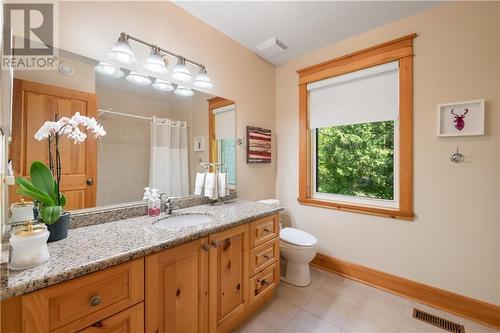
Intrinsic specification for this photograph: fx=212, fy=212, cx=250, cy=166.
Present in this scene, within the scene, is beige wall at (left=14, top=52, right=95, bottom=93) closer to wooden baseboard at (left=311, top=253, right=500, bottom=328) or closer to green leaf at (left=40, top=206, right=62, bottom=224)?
green leaf at (left=40, top=206, right=62, bottom=224)

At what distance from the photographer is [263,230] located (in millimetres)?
1630

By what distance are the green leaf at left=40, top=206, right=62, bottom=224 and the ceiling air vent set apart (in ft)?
7.15

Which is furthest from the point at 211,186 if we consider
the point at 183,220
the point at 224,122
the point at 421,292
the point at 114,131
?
the point at 421,292

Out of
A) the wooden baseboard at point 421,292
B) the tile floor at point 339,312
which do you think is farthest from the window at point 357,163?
the tile floor at point 339,312

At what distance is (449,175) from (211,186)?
192 centimetres

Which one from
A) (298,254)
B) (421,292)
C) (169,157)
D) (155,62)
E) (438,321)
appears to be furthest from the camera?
(298,254)

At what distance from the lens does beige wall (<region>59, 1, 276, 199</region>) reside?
4.21 ft

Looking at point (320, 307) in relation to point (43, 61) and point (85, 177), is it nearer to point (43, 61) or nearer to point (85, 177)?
point (85, 177)

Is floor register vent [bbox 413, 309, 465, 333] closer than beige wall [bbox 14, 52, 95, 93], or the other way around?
beige wall [bbox 14, 52, 95, 93]

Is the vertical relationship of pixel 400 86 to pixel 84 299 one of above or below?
above

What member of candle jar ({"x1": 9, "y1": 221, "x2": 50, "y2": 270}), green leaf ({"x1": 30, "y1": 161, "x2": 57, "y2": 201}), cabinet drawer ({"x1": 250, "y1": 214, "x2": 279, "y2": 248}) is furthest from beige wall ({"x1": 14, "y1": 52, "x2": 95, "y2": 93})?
cabinet drawer ({"x1": 250, "y1": 214, "x2": 279, "y2": 248})

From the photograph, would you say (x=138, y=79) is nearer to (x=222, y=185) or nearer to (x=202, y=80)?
(x=202, y=80)

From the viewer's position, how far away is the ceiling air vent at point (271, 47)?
2158mm

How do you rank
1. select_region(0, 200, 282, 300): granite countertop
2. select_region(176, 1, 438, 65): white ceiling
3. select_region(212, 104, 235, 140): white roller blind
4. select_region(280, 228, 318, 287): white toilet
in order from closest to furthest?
select_region(0, 200, 282, 300): granite countertop → select_region(176, 1, 438, 65): white ceiling → select_region(280, 228, 318, 287): white toilet → select_region(212, 104, 235, 140): white roller blind
